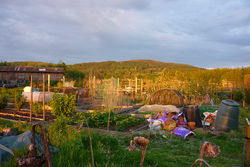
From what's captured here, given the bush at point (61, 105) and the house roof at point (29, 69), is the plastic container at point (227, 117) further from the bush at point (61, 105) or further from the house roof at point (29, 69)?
the house roof at point (29, 69)

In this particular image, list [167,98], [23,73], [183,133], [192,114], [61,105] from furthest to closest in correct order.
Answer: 1. [23,73]
2. [167,98]
3. [61,105]
4. [192,114]
5. [183,133]

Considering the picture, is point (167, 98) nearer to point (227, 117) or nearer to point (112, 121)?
point (112, 121)

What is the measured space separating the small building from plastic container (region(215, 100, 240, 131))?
73.9 ft

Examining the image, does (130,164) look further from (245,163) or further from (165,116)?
(165,116)

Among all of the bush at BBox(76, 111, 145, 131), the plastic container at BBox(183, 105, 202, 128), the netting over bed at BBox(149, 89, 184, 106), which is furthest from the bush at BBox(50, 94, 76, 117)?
the netting over bed at BBox(149, 89, 184, 106)

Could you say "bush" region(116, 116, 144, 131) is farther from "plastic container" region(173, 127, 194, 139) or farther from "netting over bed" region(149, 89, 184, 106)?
"netting over bed" region(149, 89, 184, 106)

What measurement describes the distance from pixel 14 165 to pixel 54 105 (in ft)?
17.5

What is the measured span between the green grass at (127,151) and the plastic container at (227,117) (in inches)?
10.4

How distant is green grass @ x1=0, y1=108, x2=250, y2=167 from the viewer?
2.33 metres

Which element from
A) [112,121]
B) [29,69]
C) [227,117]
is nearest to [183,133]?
[227,117]

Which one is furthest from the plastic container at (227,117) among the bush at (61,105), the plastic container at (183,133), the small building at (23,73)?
the small building at (23,73)

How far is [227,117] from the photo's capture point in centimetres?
628

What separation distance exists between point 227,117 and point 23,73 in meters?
23.5

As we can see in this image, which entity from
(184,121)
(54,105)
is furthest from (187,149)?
(54,105)
